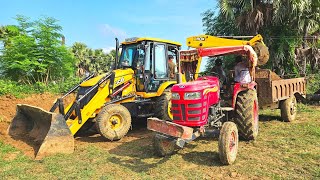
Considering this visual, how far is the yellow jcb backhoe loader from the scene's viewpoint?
720cm

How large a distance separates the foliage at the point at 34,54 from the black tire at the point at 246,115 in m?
10.2

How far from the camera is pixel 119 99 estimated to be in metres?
8.03

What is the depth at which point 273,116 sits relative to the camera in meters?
10.1

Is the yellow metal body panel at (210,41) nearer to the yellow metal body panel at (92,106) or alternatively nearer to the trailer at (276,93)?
the trailer at (276,93)

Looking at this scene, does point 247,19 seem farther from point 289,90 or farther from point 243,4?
point 289,90

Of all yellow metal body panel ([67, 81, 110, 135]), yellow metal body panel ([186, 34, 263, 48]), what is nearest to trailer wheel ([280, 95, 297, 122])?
yellow metal body panel ([186, 34, 263, 48])

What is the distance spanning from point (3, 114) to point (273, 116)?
30.7ft

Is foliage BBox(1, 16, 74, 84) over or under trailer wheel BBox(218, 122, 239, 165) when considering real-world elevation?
over

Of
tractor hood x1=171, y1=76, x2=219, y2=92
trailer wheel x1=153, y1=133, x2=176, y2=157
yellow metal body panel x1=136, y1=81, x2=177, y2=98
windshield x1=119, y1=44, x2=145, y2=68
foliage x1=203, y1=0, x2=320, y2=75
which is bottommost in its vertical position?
trailer wheel x1=153, y1=133, x2=176, y2=157

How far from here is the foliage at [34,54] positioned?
1381cm

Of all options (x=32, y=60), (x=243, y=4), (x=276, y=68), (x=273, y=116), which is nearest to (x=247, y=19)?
(x=243, y=4)

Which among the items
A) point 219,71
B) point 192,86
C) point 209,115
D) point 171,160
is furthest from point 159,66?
point 171,160

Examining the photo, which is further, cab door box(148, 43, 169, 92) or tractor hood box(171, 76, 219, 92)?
cab door box(148, 43, 169, 92)

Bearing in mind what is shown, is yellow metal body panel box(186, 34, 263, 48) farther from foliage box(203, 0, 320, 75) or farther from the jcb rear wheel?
foliage box(203, 0, 320, 75)
